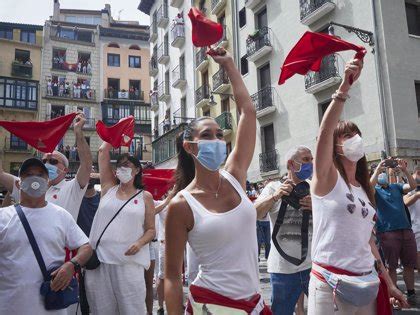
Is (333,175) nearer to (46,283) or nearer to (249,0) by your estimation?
(46,283)

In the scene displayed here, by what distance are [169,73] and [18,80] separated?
17.7 m

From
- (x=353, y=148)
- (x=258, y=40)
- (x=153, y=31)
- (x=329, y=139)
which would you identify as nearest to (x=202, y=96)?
(x=258, y=40)

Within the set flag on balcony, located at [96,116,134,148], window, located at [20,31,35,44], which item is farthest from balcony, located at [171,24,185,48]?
flag on balcony, located at [96,116,134,148]

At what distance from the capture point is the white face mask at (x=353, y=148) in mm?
3346

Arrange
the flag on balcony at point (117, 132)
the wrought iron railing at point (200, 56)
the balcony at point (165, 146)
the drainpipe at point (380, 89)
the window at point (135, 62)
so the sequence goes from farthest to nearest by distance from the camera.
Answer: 1. the window at point (135, 62)
2. the balcony at point (165, 146)
3. the wrought iron railing at point (200, 56)
4. the drainpipe at point (380, 89)
5. the flag on balcony at point (117, 132)

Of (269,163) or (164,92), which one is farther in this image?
(164,92)

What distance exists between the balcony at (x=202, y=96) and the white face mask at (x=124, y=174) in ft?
70.7

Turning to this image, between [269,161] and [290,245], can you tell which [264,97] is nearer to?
[269,161]

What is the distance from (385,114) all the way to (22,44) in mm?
38173

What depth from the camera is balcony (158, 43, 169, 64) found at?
33.4 meters

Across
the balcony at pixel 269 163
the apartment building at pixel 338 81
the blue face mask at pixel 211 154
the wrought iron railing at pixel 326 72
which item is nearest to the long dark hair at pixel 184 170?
the blue face mask at pixel 211 154

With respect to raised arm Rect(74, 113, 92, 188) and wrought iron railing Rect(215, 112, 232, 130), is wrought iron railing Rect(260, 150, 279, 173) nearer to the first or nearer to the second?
wrought iron railing Rect(215, 112, 232, 130)

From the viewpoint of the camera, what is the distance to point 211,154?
263 cm

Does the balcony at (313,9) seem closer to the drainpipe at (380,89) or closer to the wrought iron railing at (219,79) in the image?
the drainpipe at (380,89)
